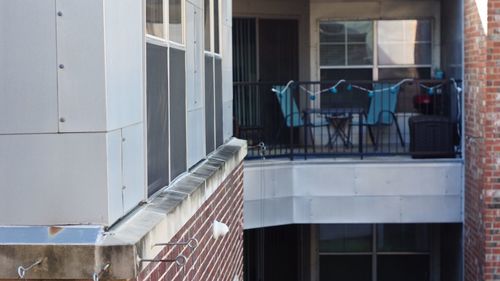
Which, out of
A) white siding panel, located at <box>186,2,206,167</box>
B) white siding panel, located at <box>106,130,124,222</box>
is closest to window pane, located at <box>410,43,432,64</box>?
white siding panel, located at <box>186,2,206,167</box>

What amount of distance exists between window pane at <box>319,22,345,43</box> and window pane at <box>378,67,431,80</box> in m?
0.87

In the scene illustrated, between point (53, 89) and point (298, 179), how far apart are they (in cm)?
812

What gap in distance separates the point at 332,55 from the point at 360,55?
463 mm

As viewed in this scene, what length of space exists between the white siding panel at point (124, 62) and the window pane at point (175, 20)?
97cm

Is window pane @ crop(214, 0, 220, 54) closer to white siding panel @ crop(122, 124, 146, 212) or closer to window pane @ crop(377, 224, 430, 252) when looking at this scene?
white siding panel @ crop(122, 124, 146, 212)

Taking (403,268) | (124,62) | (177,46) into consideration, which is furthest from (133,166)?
(403,268)

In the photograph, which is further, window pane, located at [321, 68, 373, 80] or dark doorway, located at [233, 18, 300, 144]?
window pane, located at [321, 68, 373, 80]

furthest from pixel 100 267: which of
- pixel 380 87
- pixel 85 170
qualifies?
pixel 380 87

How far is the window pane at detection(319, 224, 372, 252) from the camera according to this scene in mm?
13945

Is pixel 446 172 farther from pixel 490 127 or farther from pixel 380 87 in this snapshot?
pixel 380 87

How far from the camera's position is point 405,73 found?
45.1 feet

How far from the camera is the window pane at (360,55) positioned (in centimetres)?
1380

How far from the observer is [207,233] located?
6188 millimetres

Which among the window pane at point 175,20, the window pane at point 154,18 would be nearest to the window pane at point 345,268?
the window pane at point 175,20
